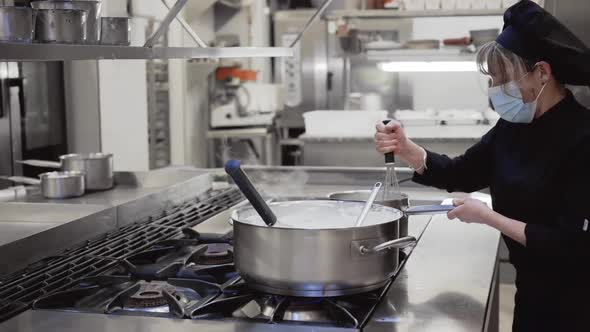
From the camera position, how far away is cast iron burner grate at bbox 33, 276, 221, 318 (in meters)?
1.38

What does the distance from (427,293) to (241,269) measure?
0.41 metres

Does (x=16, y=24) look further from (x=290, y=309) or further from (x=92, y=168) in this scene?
(x=92, y=168)

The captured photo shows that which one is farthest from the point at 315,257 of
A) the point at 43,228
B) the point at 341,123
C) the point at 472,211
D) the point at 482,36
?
the point at 482,36

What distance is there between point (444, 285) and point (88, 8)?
972mm

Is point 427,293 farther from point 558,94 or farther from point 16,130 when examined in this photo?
point 16,130

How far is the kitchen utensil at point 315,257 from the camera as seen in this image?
1.35m

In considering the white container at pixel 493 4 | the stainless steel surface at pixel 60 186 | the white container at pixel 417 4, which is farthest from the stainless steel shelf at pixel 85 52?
the white container at pixel 493 4

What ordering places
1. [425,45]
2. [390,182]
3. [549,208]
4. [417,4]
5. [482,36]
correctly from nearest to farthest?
[549,208]
[390,182]
[482,36]
[425,45]
[417,4]

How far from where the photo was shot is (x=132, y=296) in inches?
57.0

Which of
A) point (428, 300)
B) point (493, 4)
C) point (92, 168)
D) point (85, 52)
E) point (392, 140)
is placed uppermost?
point (493, 4)

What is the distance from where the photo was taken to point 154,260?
1.78 m

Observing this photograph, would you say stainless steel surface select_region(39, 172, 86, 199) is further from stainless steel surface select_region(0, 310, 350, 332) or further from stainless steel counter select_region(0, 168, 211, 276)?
stainless steel surface select_region(0, 310, 350, 332)

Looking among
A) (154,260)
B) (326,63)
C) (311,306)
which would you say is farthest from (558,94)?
(326,63)

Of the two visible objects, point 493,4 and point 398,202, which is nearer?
point 398,202
